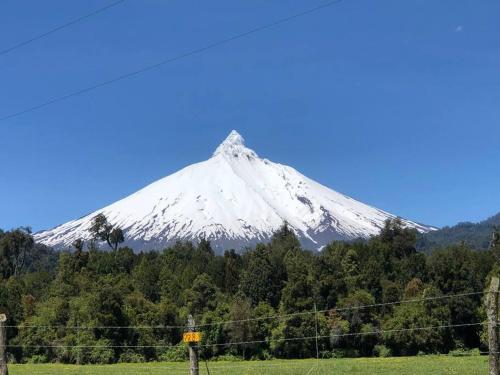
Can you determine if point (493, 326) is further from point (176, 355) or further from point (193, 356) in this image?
point (176, 355)

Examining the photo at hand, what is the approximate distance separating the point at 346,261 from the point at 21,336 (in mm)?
37346

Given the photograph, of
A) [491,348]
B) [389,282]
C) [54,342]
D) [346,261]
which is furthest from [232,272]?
[491,348]

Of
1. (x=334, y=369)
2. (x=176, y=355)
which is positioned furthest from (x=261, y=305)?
(x=334, y=369)

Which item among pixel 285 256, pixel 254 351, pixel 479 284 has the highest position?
pixel 285 256

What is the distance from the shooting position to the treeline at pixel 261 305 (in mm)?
57531

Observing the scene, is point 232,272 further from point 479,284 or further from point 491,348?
point 491,348

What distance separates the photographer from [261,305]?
226ft

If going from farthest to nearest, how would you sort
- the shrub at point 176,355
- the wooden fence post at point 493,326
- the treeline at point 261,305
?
the shrub at point 176,355 → the treeline at point 261,305 → the wooden fence post at point 493,326

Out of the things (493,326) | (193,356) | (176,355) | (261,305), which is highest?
(261,305)

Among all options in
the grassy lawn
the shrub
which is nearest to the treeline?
the shrub

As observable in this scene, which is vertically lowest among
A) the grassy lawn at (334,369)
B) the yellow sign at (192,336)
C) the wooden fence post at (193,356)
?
the grassy lawn at (334,369)

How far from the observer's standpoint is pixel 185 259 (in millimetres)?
95625

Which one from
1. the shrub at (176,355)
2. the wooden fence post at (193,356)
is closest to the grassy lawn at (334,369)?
the shrub at (176,355)

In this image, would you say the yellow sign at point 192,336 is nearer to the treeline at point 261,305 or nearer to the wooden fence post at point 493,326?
the wooden fence post at point 493,326
